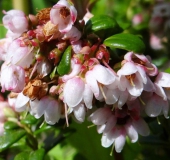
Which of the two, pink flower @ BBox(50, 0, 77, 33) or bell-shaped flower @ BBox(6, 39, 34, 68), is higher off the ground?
pink flower @ BBox(50, 0, 77, 33)

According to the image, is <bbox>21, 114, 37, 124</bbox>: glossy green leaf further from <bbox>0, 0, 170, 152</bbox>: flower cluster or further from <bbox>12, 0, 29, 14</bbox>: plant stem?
<bbox>12, 0, 29, 14</bbox>: plant stem

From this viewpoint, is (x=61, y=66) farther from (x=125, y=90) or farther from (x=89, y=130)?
(x=89, y=130)

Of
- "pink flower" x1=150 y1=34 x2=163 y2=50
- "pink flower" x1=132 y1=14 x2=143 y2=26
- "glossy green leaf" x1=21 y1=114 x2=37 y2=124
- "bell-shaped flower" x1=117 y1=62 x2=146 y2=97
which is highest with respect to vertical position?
"bell-shaped flower" x1=117 y1=62 x2=146 y2=97

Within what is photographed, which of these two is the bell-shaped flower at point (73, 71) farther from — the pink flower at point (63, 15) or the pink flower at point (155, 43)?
the pink flower at point (155, 43)

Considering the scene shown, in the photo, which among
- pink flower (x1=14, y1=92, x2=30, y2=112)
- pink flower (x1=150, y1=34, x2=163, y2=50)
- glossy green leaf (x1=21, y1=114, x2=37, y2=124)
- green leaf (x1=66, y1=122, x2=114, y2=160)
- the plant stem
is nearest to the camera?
pink flower (x1=14, y1=92, x2=30, y2=112)

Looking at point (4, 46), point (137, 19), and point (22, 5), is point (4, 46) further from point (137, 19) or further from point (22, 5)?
point (137, 19)

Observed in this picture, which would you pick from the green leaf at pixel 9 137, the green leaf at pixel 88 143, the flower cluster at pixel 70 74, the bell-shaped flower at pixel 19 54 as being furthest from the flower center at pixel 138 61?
the green leaf at pixel 88 143

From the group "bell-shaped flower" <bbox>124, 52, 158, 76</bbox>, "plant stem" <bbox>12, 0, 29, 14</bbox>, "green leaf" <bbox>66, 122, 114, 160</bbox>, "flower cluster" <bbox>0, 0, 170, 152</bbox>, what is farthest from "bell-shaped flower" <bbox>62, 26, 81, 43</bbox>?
"plant stem" <bbox>12, 0, 29, 14</bbox>

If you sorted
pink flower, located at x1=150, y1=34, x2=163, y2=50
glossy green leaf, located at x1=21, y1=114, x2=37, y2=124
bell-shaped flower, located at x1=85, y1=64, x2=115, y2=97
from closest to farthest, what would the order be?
bell-shaped flower, located at x1=85, y1=64, x2=115, y2=97 < glossy green leaf, located at x1=21, y1=114, x2=37, y2=124 < pink flower, located at x1=150, y1=34, x2=163, y2=50

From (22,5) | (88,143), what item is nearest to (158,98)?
(88,143)
